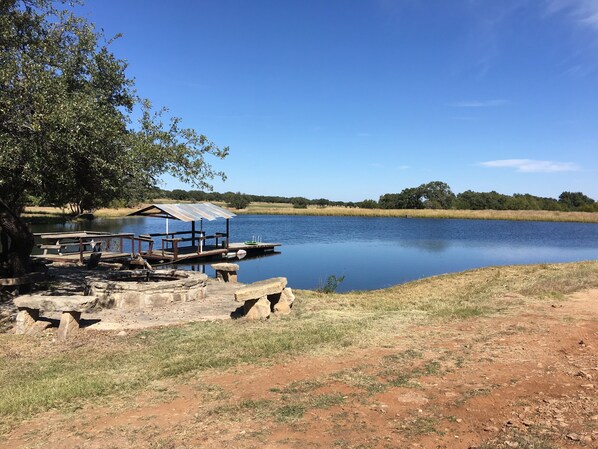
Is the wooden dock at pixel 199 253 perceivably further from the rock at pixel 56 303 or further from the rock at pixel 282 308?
the rock at pixel 56 303

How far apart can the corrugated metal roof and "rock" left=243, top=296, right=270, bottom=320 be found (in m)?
15.9

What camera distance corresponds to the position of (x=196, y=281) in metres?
11.1

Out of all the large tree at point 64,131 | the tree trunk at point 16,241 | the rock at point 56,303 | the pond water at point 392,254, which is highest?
the large tree at point 64,131

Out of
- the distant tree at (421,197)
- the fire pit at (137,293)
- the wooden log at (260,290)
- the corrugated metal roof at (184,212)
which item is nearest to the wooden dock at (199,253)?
the corrugated metal roof at (184,212)

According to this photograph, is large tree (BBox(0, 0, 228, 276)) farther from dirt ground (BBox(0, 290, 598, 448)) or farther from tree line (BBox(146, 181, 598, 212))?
tree line (BBox(146, 181, 598, 212))

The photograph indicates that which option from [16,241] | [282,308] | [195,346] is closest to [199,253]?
[16,241]

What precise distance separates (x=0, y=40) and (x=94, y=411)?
7.21m

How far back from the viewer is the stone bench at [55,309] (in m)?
7.82

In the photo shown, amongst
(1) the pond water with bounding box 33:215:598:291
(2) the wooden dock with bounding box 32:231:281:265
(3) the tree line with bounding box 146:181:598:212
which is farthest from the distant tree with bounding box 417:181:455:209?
(2) the wooden dock with bounding box 32:231:281:265

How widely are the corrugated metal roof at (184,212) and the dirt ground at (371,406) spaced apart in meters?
19.4

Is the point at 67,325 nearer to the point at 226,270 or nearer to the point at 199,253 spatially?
the point at 226,270

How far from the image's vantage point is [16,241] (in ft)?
35.2

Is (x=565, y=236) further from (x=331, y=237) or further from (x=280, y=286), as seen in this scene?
(x=280, y=286)

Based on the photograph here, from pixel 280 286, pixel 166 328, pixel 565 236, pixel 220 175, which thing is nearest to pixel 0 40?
pixel 220 175
